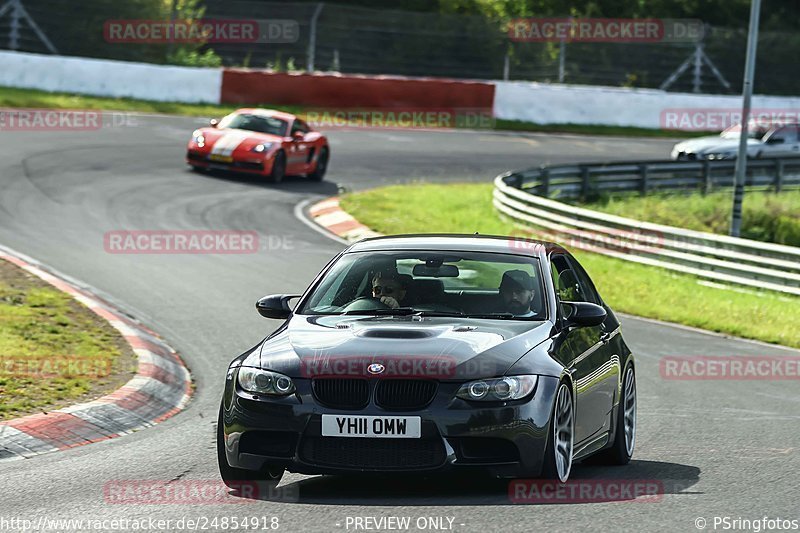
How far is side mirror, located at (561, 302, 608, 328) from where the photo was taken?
322 inches

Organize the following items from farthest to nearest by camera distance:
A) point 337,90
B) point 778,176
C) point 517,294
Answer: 1. point 337,90
2. point 778,176
3. point 517,294

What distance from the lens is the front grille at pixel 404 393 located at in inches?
280

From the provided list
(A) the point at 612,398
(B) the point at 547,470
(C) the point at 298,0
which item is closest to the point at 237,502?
(B) the point at 547,470

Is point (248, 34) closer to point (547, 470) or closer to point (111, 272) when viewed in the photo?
point (111, 272)

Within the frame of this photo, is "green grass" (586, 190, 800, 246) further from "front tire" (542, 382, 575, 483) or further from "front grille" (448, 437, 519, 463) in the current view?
"front grille" (448, 437, 519, 463)

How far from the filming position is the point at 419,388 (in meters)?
7.14

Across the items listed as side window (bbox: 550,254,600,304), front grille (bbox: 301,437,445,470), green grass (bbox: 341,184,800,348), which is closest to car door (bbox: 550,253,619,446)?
side window (bbox: 550,254,600,304)

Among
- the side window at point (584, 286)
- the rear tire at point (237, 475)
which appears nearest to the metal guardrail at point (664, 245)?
the side window at point (584, 286)

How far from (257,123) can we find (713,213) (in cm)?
958

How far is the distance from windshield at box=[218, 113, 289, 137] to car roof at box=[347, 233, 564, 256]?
1910 centimetres

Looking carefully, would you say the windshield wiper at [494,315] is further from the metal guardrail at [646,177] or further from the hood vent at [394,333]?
the metal guardrail at [646,177]

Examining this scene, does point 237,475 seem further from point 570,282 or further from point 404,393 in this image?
point 570,282

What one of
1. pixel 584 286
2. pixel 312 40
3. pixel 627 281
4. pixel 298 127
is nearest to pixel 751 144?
pixel 312 40

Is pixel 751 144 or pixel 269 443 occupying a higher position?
pixel 269 443
